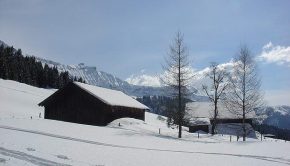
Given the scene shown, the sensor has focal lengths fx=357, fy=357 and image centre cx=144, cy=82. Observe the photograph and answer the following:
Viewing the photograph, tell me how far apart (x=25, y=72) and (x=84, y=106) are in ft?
284

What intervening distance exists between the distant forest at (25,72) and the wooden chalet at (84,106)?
60.5 meters

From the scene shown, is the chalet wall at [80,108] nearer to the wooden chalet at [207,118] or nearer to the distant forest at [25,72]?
the wooden chalet at [207,118]

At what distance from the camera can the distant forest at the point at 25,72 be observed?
113 m

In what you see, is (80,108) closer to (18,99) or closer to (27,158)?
(27,158)

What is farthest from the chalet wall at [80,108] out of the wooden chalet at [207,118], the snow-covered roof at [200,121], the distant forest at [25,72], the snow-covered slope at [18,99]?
the distant forest at [25,72]

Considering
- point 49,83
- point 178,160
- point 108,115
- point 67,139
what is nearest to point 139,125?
point 108,115

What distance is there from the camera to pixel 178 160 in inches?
868

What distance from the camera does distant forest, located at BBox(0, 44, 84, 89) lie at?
113125mm

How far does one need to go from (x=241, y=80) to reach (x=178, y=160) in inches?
809

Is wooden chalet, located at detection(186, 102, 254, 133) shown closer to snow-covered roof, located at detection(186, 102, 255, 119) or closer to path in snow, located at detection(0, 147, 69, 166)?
snow-covered roof, located at detection(186, 102, 255, 119)

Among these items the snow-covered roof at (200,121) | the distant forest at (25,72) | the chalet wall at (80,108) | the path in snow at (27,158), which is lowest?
the path in snow at (27,158)

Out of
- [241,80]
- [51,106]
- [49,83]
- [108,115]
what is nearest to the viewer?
[241,80]

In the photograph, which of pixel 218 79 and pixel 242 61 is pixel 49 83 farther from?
pixel 242 61

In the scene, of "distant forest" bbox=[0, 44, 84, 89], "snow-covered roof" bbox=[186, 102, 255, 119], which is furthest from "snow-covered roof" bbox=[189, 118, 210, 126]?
"distant forest" bbox=[0, 44, 84, 89]
